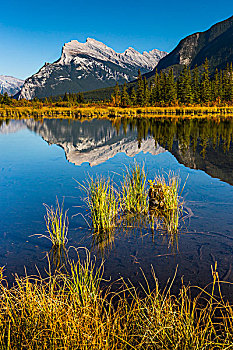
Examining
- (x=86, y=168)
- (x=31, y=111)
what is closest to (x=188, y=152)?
(x=86, y=168)

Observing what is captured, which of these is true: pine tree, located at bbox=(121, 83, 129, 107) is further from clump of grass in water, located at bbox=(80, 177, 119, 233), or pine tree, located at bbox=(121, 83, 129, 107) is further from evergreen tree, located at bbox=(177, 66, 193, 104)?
clump of grass in water, located at bbox=(80, 177, 119, 233)

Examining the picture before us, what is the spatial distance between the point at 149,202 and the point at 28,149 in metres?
19.5

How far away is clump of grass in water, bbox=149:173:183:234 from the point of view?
844cm

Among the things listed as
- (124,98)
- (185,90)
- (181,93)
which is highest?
(185,90)

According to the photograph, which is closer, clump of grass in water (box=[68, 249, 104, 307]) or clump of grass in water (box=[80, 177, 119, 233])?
clump of grass in water (box=[68, 249, 104, 307])

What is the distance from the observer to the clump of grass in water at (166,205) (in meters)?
8.44

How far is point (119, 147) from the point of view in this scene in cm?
2697

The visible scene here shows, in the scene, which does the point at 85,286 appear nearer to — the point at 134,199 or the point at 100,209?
the point at 100,209

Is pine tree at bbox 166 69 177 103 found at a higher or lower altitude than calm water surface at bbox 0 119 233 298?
higher

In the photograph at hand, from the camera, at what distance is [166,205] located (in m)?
9.34

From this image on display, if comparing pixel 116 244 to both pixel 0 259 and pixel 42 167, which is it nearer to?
pixel 0 259

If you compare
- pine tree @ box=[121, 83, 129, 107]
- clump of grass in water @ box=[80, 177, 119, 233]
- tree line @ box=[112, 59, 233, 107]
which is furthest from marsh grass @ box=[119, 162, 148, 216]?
pine tree @ box=[121, 83, 129, 107]

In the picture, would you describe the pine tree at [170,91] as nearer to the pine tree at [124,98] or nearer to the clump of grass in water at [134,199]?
the pine tree at [124,98]

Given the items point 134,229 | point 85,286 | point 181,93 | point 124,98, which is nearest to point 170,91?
point 181,93
